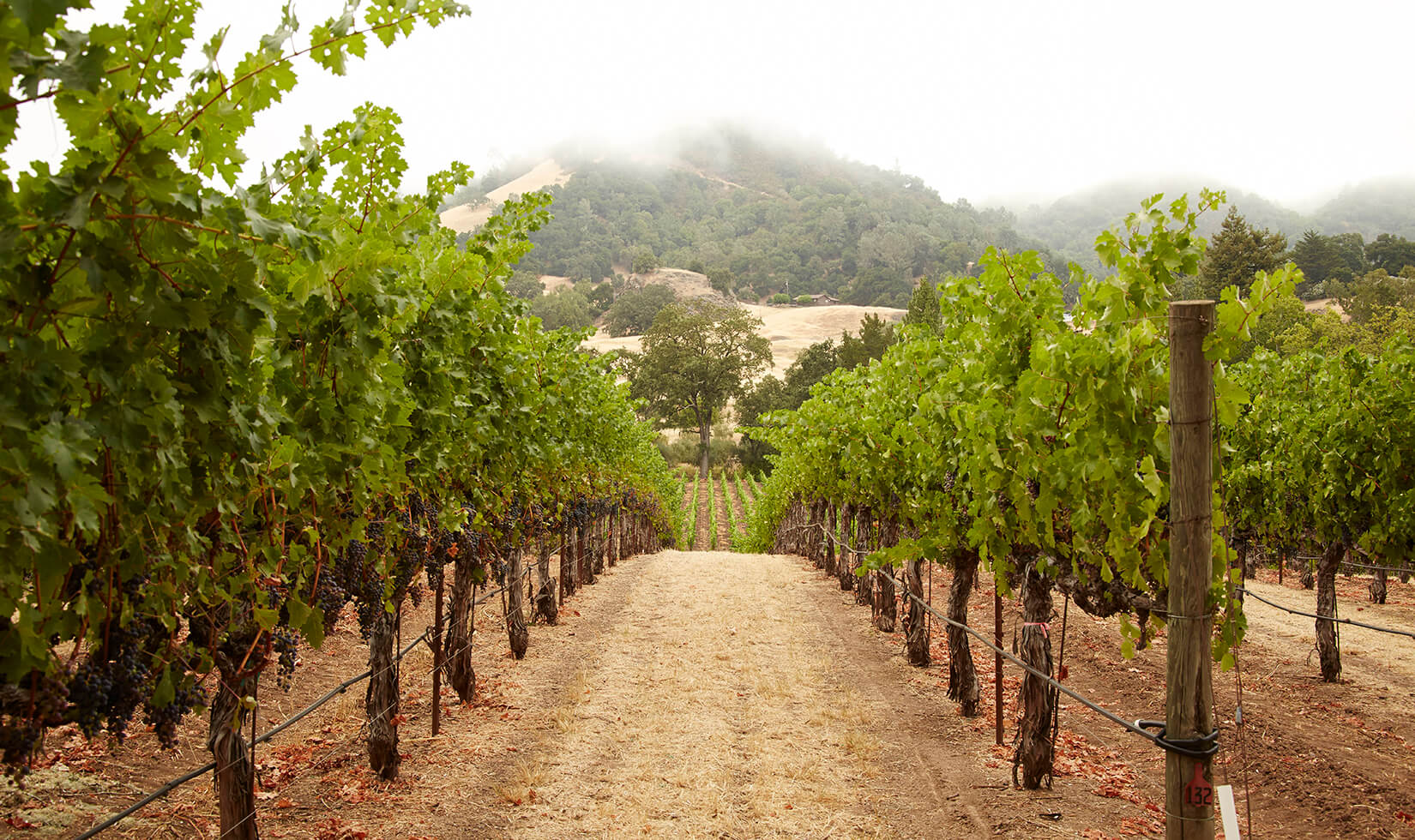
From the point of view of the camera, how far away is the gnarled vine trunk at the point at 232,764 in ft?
13.9

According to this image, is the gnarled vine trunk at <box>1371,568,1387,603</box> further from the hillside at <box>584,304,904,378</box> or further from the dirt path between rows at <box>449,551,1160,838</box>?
the hillside at <box>584,304,904,378</box>

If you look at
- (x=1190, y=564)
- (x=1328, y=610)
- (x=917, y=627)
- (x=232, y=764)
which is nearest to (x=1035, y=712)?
(x=1190, y=564)

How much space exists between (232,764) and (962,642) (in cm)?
647

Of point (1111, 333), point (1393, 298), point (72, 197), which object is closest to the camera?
point (72, 197)

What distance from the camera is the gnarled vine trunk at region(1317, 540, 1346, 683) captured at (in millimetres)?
10578

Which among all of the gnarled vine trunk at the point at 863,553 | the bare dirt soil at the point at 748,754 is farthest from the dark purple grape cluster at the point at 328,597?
the gnarled vine trunk at the point at 863,553

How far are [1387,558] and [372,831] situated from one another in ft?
38.6

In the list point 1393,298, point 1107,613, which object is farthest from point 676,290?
point 1107,613

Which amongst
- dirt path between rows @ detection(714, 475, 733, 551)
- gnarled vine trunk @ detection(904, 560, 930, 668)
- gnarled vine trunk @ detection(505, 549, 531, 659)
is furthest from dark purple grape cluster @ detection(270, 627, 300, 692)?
dirt path between rows @ detection(714, 475, 733, 551)

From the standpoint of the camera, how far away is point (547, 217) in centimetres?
853

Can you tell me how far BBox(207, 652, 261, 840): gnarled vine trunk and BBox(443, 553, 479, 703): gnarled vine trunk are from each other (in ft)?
12.1

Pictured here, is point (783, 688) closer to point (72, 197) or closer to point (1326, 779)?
point (1326, 779)

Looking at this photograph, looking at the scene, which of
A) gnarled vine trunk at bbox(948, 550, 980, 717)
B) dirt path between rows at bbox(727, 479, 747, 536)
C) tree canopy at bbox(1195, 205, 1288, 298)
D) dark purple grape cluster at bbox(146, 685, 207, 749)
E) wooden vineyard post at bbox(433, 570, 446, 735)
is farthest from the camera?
tree canopy at bbox(1195, 205, 1288, 298)

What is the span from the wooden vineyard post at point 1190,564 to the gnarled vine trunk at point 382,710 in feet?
17.6
